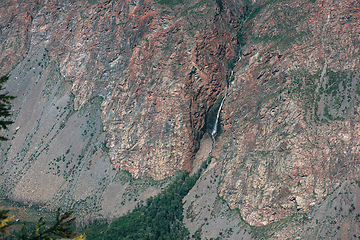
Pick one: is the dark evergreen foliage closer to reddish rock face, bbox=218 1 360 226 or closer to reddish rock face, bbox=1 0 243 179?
reddish rock face, bbox=1 0 243 179

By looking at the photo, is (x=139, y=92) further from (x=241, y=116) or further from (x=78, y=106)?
(x=241, y=116)

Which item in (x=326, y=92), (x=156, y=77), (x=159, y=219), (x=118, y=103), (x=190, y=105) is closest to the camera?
(x=326, y=92)

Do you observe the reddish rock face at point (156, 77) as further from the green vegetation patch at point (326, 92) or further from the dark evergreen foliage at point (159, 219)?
the green vegetation patch at point (326, 92)

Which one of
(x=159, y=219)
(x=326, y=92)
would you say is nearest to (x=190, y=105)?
(x=159, y=219)

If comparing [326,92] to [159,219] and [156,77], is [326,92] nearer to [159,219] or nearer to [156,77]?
[156,77]

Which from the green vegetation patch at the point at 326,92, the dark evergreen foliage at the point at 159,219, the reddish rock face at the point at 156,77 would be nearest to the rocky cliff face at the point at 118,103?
the reddish rock face at the point at 156,77
